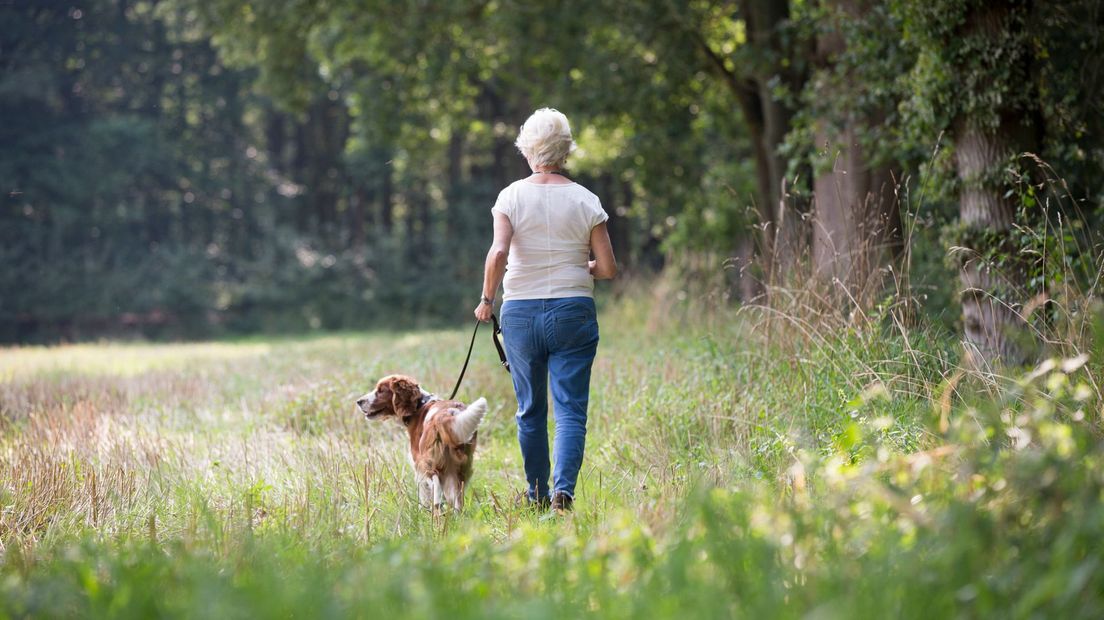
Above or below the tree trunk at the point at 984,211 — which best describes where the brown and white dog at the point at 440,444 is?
below

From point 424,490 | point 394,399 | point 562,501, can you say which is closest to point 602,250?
point 562,501

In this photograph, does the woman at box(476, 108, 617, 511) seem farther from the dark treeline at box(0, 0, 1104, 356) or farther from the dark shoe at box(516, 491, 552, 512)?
the dark treeline at box(0, 0, 1104, 356)

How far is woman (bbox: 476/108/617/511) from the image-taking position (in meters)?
5.37

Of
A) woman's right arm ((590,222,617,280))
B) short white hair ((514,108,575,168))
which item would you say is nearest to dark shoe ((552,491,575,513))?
woman's right arm ((590,222,617,280))

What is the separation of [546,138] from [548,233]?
1.55 ft

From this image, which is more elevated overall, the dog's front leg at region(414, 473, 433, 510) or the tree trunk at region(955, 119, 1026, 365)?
the tree trunk at region(955, 119, 1026, 365)

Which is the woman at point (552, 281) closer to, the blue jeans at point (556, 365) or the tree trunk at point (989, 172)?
the blue jeans at point (556, 365)

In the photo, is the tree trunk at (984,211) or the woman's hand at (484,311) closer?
the woman's hand at (484,311)

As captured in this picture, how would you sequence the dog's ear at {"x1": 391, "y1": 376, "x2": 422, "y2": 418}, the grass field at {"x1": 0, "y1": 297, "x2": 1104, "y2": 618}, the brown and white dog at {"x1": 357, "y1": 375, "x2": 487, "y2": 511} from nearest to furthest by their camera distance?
the grass field at {"x1": 0, "y1": 297, "x2": 1104, "y2": 618} → the brown and white dog at {"x1": 357, "y1": 375, "x2": 487, "y2": 511} → the dog's ear at {"x1": 391, "y1": 376, "x2": 422, "y2": 418}

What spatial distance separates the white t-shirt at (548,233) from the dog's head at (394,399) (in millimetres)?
857

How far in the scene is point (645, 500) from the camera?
5.03 metres

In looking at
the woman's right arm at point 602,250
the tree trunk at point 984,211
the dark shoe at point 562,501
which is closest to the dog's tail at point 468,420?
the dark shoe at point 562,501

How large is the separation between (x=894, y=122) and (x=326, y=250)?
25.6 metres

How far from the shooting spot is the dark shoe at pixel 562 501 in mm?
5262
